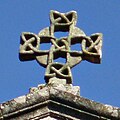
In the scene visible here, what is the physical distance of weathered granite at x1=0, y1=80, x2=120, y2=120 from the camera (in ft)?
29.6

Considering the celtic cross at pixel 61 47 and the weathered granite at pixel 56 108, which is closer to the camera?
the weathered granite at pixel 56 108

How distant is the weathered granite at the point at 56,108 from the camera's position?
9.02 meters

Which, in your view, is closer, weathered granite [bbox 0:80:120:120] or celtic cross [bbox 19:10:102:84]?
weathered granite [bbox 0:80:120:120]

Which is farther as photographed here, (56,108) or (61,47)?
(61,47)

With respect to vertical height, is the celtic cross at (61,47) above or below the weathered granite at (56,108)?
above

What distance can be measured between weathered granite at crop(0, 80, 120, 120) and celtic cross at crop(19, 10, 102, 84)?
0.55 m

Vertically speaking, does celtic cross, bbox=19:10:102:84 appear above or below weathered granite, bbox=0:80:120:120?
above

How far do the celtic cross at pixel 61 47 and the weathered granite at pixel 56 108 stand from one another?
1.79 ft

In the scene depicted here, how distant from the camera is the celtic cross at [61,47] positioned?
9734mm

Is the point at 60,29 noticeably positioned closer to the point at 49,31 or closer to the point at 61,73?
the point at 49,31

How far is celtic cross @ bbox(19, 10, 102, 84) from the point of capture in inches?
383

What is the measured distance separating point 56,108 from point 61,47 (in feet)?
3.53

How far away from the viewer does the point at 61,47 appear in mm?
9977

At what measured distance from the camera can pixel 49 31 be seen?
10266 millimetres
